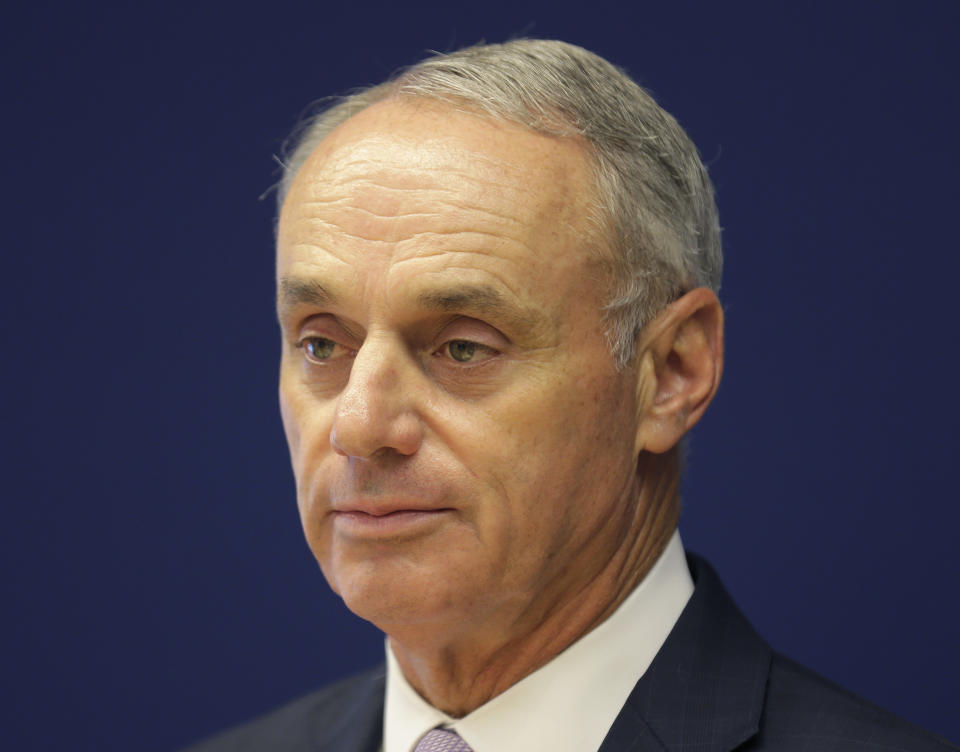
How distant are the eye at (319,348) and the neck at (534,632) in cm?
52

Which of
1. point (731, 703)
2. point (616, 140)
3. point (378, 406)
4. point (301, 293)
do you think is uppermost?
point (616, 140)

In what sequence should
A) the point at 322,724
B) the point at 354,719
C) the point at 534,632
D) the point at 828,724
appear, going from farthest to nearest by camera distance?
the point at 322,724, the point at 354,719, the point at 534,632, the point at 828,724

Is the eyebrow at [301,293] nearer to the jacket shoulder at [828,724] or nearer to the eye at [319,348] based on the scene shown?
the eye at [319,348]

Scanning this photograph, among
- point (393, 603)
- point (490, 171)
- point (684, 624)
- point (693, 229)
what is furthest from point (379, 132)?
point (684, 624)

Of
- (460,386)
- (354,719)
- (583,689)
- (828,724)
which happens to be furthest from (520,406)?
(354,719)

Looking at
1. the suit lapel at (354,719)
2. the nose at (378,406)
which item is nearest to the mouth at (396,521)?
the nose at (378,406)

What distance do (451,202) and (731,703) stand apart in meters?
1.00

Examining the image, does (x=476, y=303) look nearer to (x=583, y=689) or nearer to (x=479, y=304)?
(x=479, y=304)

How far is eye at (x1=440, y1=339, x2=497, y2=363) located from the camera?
2205 mm

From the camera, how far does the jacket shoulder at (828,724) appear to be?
2189 mm

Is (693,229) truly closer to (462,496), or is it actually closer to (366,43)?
(462,496)

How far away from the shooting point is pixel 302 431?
2.36 meters

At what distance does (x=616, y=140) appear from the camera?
7.72 ft

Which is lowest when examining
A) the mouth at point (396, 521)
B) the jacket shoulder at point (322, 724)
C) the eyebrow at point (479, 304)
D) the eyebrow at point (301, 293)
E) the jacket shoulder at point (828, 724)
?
the jacket shoulder at point (322, 724)
